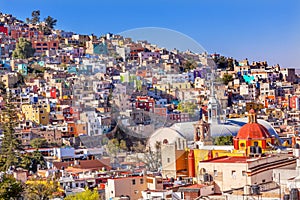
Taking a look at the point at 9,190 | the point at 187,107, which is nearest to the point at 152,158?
the point at 9,190

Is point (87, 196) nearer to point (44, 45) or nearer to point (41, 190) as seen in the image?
point (41, 190)

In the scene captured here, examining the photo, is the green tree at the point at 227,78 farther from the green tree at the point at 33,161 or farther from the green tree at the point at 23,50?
the green tree at the point at 33,161

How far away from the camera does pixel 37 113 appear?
123 ft

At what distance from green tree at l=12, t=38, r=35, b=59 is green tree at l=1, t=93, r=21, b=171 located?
66.0ft

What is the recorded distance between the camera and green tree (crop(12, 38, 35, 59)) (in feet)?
174

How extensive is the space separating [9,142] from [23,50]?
24.7 meters

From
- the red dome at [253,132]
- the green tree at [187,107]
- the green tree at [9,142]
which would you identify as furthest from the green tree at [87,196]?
the green tree at [9,142]

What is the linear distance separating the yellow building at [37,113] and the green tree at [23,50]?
1553cm

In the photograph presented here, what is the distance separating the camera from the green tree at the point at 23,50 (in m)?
53.2

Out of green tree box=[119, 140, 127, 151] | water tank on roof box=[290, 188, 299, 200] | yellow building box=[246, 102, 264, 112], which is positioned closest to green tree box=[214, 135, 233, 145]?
green tree box=[119, 140, 127, 151]

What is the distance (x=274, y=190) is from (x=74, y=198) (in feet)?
19.0

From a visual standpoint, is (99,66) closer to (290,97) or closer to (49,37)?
(290,97)

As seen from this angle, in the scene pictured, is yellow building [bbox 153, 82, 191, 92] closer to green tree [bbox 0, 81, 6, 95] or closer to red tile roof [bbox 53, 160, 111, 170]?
red tile roof [bbox 53, 160, 111, 170]

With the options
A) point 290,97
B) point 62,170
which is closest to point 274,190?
point 62,170
